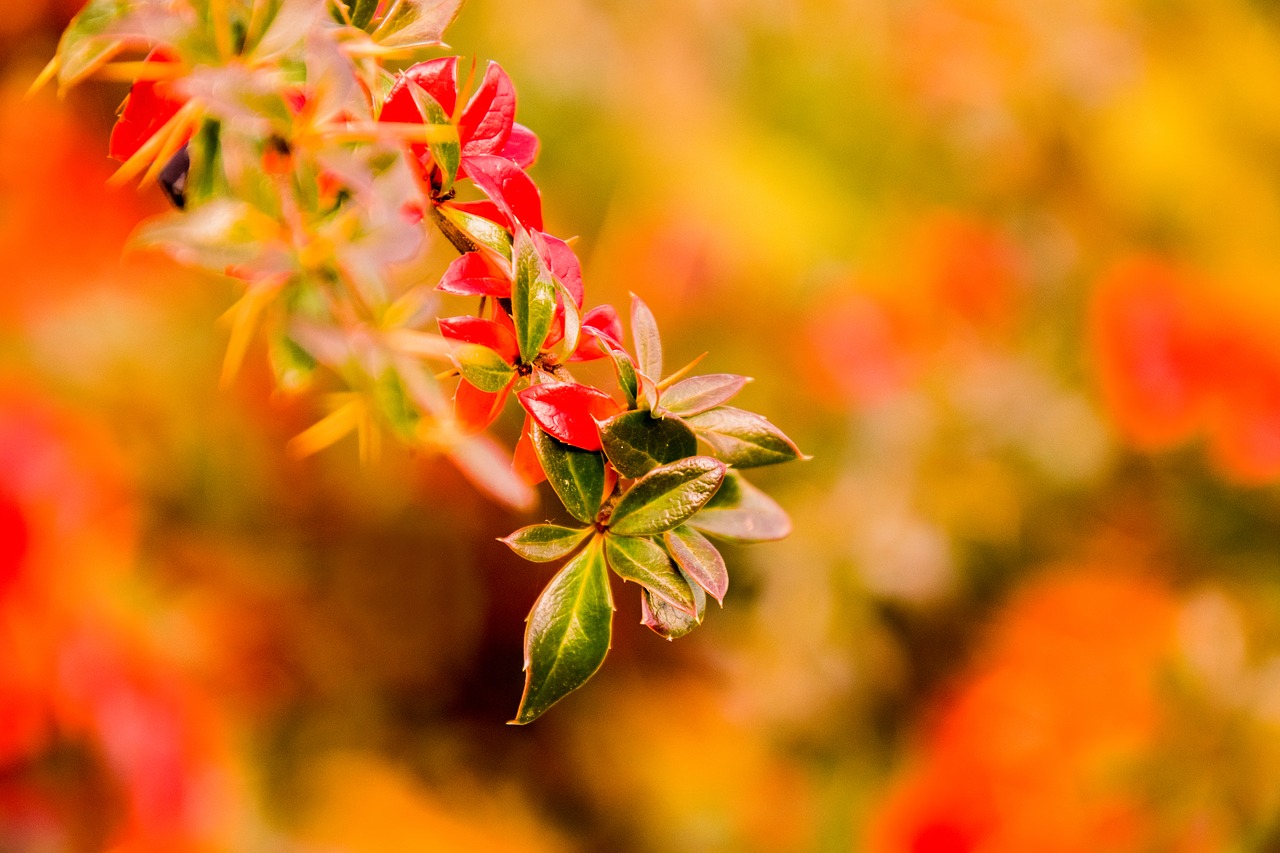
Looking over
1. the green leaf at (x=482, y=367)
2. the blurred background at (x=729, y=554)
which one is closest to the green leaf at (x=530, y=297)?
the green leaf at (x=482, y=367)

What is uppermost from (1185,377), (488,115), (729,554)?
(488,115)

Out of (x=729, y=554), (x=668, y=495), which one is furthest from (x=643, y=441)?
(x=729, y=554)

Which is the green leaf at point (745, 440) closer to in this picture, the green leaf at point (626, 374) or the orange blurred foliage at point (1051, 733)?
the green leaf at point (626, 374)

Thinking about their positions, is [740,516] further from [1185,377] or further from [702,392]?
[1185,377]

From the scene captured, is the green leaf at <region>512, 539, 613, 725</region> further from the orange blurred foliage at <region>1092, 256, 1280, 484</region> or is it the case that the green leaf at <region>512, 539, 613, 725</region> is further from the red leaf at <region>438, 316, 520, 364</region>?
the orange blurred foliage at <region>1092, 256, 1280, 484</region>

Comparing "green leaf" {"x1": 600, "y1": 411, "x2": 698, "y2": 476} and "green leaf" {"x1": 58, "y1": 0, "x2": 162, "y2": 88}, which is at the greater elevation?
"green leaf" {"x1": 58, "y1": 0, "x2": 162, "y2": 88}

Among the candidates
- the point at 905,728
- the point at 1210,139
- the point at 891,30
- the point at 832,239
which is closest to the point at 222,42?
the point at 905,728

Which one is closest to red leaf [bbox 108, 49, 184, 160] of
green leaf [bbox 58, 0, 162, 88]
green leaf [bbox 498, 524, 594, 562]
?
green leaf [bbox 58, 0, 162, 88]
